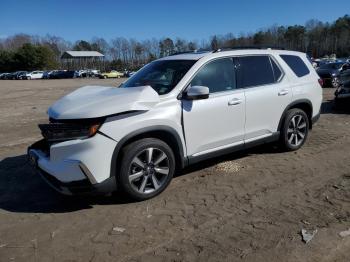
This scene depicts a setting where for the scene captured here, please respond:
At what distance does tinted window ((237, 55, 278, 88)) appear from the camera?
19.7ft

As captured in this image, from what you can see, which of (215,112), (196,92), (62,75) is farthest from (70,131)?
(62,75)

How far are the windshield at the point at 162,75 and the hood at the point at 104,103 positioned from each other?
0.41m

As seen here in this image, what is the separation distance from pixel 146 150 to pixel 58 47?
5624 inches

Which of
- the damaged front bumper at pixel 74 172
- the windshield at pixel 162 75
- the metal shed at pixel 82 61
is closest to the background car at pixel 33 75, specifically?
the metal shed at pixel 82 61

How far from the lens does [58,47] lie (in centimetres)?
13862

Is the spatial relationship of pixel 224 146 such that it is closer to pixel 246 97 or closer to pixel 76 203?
pixel 246 97

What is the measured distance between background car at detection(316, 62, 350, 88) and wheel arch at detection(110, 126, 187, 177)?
1774 centimetres

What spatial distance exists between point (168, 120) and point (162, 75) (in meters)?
1.00

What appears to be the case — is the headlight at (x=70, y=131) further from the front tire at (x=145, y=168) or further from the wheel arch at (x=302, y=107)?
the wheel arch at (x=302, y=107)

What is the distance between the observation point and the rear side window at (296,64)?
6.80 metres

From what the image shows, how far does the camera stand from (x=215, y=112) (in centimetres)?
547

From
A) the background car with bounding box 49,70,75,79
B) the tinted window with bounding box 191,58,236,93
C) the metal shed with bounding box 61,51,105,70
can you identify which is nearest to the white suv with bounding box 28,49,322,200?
the tinted window with bounding box 191,58,236,93

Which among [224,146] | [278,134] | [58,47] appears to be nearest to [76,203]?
[224,146]

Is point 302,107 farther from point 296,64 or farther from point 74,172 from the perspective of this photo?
point 74,172
